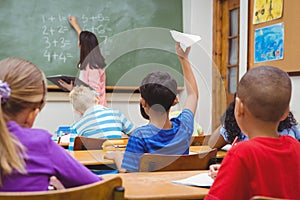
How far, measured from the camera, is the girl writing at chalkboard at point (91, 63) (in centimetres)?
460

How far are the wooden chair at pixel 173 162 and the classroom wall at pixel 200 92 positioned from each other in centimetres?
312

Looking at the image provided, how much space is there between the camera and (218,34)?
203 inches

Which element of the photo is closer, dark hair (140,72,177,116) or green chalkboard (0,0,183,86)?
dark hair (140,72,177,116)

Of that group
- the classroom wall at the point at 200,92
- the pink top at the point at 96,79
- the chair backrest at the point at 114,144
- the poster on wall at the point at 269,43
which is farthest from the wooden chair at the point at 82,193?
the classroom wall at the point at 200,92

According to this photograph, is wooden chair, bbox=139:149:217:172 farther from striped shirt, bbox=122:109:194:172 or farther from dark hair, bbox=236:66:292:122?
dark hair, bbox=236:66:292:122

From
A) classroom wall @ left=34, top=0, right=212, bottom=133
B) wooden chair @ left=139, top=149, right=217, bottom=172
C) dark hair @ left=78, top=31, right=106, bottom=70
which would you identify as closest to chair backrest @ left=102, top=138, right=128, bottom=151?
wooden chair @ left=139, top=149, right=217, bottom=172

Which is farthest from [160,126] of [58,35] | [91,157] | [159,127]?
[58,35]

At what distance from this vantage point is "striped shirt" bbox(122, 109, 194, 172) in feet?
5.99

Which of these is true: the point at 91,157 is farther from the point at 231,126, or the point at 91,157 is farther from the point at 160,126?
the point at 231,126

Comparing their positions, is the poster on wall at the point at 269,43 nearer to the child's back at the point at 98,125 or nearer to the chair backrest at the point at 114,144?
the child's back at the point at 98,125

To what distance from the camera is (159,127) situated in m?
1.92

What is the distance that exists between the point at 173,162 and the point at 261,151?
590mm

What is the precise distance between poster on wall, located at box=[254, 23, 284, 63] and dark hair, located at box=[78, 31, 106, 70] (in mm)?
1626

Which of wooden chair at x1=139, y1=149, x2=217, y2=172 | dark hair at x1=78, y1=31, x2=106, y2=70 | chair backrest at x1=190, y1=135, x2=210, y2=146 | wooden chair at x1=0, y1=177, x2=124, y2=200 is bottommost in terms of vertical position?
chair backrest at x1=190, y1=135, x2=210, y2=146
